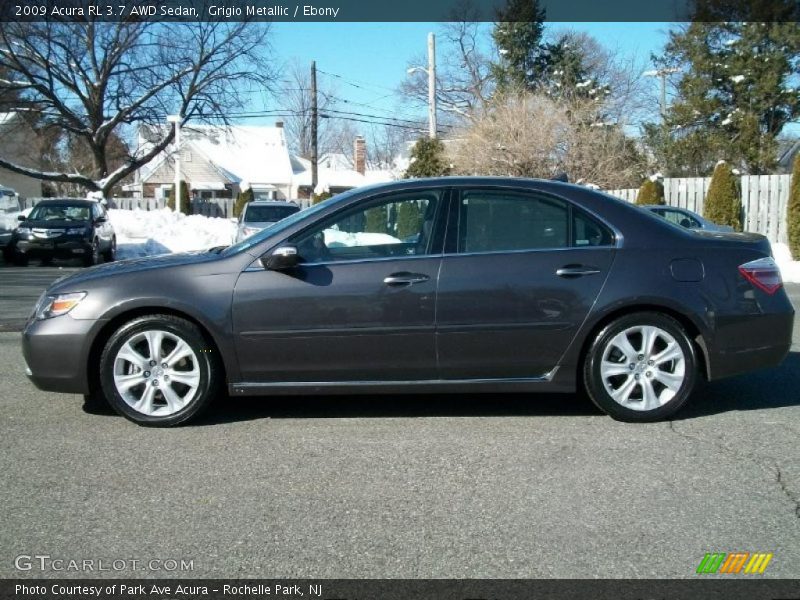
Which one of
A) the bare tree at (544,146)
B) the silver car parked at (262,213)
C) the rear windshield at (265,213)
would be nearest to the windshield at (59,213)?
the silver car parked at (262,213)

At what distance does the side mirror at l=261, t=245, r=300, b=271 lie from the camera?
5.36m

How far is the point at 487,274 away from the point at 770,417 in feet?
7.17

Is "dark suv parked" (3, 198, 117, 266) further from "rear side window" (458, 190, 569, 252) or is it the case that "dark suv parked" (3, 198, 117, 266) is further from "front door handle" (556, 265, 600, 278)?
"front door handle" (556, 265, 600, 278)

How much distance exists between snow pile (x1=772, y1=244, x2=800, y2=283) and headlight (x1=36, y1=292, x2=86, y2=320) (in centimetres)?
1321

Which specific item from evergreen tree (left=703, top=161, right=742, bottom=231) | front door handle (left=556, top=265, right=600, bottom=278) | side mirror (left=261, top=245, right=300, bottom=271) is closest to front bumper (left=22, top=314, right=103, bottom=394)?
side mirror (left=261, top=245, right=300, bottom=271)

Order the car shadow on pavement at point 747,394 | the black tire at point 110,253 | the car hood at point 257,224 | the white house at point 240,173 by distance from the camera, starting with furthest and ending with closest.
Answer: the white house at point 240,173, the black tire at point 110,253, the car hood at point 257,224, the car shadow on pavement at point 747,394

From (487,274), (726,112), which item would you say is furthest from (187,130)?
(487,274)

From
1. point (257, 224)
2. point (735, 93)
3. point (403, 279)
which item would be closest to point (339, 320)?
point (403, 279)

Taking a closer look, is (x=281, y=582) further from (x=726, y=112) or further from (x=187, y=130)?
(x=187, y=130)

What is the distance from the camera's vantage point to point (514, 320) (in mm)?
5418

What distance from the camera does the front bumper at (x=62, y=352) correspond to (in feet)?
17.7

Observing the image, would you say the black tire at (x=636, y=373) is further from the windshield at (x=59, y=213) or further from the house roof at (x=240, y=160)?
the house roof at (x=240, y=160)

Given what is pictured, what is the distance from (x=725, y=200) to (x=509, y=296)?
1859cm
